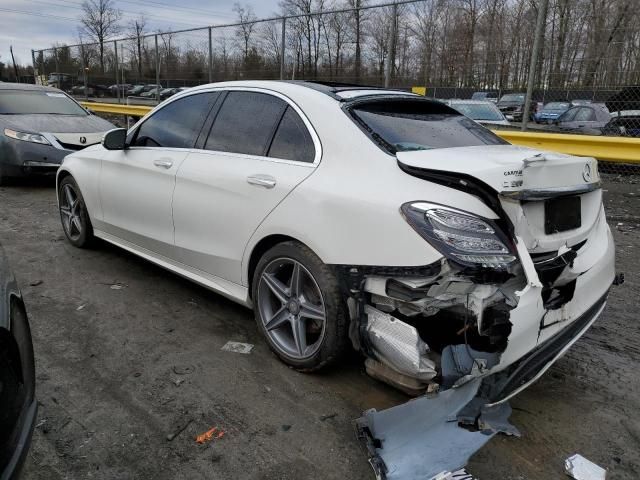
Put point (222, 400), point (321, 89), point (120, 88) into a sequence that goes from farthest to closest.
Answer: point (120, 88)
point (321, 89)
point (222, 400)

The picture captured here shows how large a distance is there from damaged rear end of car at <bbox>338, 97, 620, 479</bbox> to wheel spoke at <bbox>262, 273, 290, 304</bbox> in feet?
1.76

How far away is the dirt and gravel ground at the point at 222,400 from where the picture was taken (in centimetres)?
232

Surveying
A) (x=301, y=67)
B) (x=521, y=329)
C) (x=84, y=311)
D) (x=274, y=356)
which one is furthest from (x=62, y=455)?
A: (x=301, y=67)

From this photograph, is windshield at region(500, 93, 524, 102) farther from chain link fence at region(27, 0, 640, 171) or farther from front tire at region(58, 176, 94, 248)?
front tire at region(58, 176, 94, 248)

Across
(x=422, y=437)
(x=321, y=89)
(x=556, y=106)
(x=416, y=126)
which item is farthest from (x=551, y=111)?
(x=422, y=437)

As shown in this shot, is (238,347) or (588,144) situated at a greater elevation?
(588,144)

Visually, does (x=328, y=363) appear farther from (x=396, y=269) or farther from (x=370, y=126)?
(x=370, y=126)

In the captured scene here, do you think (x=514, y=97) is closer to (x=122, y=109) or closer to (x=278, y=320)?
(x=278, y=320)

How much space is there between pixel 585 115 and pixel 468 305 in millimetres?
7650

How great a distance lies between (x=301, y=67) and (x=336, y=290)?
8.38 metres

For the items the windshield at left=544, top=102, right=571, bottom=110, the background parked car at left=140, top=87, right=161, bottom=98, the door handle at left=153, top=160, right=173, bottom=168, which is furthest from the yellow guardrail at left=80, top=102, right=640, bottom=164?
the background parked car at left=140, top=87, right=161, bottom=98

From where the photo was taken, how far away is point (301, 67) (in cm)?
1020

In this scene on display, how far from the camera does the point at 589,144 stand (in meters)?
7.12

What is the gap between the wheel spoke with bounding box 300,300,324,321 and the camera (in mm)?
2818
